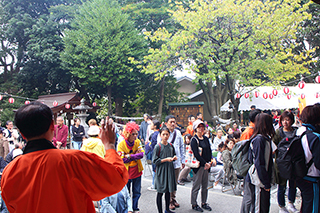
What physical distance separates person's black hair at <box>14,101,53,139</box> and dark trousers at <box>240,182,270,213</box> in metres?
3.34

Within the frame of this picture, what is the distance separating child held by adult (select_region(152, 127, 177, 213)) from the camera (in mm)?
4508

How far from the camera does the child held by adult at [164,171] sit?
4508 millimetres

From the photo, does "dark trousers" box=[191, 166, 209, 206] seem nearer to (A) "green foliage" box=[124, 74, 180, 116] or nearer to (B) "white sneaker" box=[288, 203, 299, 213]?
(B) "white sneaker" box=[288, 203, 299, 213]

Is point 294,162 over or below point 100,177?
below

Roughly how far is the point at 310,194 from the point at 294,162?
49 cm

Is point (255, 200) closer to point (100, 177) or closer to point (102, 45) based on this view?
point (100, 177)

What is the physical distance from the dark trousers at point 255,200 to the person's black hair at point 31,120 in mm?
3341

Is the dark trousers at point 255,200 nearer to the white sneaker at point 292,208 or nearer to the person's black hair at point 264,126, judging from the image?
the person's black hair at point 264,126

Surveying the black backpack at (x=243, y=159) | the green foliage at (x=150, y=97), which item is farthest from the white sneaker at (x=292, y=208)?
the green foliage at (x=150, y=97)

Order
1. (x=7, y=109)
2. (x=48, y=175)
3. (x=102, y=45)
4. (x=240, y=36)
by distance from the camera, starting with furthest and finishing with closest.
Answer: (x=102, y=45), (x=7, y=109), (x=240, y=36), (x=48, y=175)

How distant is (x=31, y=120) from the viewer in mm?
1578

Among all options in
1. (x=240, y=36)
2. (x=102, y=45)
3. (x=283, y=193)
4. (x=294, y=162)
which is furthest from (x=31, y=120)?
(x=102, y=45)

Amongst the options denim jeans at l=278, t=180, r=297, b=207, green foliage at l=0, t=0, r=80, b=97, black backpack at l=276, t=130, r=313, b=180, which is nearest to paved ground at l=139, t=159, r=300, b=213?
denim jeans at l=278, t=180, r=297, b=207

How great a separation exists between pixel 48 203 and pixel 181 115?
66.0 ft
